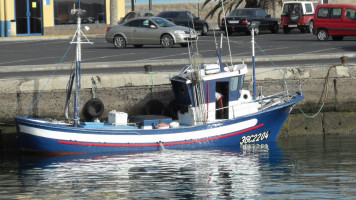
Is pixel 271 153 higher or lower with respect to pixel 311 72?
lower

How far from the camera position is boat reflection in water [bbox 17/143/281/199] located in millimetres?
14930

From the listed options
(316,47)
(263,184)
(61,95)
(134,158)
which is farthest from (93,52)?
(263,184)

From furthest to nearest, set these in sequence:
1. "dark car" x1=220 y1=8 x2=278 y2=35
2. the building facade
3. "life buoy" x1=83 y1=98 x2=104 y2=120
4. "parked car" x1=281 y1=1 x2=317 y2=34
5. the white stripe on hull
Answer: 1. the building facade
2. "parked car" x1=281 y1=1 x2=317 y2=34
3. "dark car" x1=220 y1=8 x2=278 y2=35
4. "life buoy" x1=83 y1=98 x2=104 y2=120
5. the white stripe on hull

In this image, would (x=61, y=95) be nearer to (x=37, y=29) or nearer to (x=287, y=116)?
(x=287, y=116)

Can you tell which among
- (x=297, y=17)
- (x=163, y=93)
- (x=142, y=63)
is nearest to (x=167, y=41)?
(x=142, y=63)

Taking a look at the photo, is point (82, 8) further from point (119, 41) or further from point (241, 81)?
point (241, 81)

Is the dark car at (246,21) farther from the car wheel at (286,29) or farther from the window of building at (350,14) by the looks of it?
the window of building at (350,14)

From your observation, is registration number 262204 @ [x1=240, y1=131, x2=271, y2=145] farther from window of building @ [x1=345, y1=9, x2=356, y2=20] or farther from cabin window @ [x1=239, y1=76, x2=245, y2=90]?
window of building @ [x1=345, y1=9, x2=356, y2=20]

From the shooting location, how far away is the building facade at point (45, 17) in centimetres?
4884

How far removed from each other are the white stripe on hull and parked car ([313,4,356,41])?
1918cm

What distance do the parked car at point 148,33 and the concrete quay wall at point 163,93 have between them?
14.1m

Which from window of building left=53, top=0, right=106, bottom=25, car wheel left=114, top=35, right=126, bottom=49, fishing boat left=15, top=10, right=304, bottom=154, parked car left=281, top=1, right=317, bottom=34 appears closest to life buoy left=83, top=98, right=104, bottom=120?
fishing boat left=15, top=10, right=304, bottom=154

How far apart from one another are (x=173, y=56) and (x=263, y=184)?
52.9ft

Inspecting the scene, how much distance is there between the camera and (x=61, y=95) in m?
20.8
